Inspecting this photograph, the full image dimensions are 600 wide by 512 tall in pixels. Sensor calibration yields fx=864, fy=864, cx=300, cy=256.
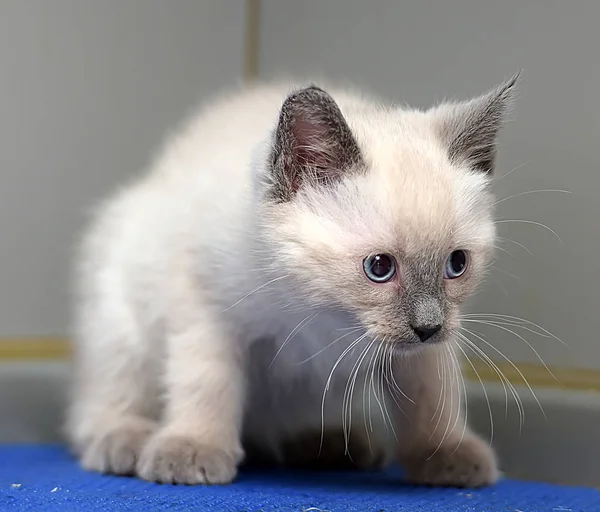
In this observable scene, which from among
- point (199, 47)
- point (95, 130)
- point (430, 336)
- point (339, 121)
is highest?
point (199, 47)

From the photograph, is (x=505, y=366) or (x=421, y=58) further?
(x=421, y=58)

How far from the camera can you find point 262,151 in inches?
48.6

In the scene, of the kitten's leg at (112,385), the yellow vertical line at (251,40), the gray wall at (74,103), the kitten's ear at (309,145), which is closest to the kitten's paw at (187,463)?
the kitten's leg at (112,385)

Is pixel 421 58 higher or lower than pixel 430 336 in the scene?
higher

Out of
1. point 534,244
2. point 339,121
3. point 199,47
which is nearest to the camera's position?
point 339,121

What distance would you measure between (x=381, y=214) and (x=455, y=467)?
466mm

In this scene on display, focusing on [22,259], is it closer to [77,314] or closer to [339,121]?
[77,314]

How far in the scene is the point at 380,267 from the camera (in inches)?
45.3

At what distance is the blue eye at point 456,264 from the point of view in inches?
46.9

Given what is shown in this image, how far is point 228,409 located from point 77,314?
0.48m

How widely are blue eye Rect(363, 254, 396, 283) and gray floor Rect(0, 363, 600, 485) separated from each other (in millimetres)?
627

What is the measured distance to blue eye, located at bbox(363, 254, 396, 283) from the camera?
3.76ft

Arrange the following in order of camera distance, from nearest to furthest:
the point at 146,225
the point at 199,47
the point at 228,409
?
the point at 228,409, the point at 146,225, the point at 199,47

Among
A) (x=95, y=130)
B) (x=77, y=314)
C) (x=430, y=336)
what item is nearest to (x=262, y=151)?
(x=430, y=336)
